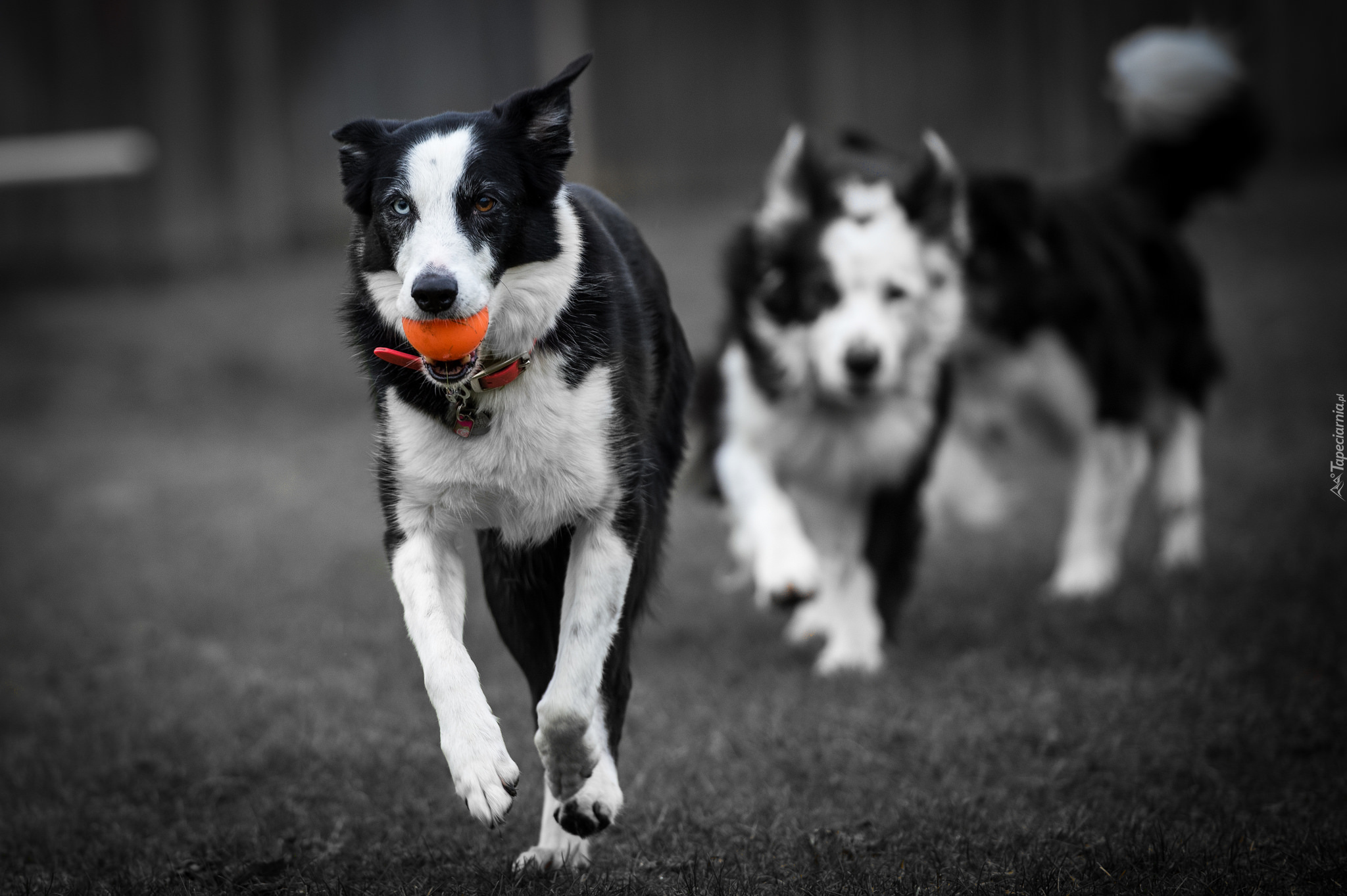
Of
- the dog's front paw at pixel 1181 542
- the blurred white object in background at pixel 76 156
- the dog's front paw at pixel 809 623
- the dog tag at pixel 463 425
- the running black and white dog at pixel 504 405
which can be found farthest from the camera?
the blurred white object in background at pixel 76 156

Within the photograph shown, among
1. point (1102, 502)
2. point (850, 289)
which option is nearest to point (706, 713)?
point (850, 289)

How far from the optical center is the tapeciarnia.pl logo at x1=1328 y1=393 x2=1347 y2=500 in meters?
6.62

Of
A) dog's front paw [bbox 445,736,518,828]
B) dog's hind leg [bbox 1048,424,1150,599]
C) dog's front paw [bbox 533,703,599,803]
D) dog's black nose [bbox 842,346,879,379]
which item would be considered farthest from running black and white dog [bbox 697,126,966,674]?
dog's front paw [bbox 445,736,518,828]

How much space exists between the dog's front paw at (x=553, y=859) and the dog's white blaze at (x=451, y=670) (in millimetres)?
467

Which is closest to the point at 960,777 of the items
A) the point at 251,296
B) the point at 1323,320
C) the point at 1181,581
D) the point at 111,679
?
the point at 1181,581

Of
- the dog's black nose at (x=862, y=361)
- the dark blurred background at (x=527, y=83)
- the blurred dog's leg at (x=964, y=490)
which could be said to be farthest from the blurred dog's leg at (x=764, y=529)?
the dark blurred background at (x=527, y=83)

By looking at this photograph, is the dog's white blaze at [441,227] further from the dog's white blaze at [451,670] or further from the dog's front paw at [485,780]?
the dog's front paw at [485,780]

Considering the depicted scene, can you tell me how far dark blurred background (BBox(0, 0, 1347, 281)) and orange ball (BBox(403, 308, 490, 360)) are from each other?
1074cm

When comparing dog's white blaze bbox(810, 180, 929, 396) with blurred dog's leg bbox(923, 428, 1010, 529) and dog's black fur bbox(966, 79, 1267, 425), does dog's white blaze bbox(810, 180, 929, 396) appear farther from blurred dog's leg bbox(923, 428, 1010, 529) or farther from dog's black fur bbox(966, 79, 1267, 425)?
blurred dog's leg bbox(923, 428, 1010, 529)

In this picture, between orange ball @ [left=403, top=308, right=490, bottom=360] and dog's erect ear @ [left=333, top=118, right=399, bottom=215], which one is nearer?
orange ball @ [left=403, top=308, right=490, bottom=360]

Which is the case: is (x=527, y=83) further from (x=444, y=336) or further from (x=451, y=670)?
(x=451, y=670)

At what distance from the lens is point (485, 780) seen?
2.61m

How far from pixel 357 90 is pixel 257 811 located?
10732 mm

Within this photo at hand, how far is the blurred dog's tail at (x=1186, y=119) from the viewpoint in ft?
23.2
